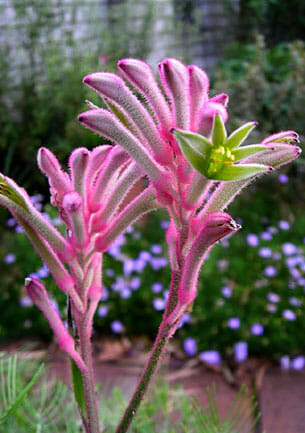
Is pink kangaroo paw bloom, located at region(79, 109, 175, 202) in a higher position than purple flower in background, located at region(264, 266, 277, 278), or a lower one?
higher

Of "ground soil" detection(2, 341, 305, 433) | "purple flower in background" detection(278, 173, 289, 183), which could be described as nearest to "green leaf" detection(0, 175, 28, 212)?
"ground soil" detection(2, 341, 305, 433)

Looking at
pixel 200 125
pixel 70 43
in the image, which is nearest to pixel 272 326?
pixel 200 125

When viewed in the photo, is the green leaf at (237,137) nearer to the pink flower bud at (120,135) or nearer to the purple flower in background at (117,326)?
the pink flower bud at (120,135)

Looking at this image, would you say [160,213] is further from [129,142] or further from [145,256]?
[129,142]

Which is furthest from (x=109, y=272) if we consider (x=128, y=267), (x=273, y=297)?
(x=273, y=297)

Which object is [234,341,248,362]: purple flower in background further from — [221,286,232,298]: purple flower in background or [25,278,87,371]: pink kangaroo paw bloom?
[25,278,87,371]: pink kangaroo paw bloom

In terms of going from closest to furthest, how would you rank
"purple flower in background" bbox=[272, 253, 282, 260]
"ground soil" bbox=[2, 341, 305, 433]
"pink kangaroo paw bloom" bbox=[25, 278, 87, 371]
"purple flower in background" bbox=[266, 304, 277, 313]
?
"pink kangaroo paw bloom" bbox=[25, 278, 87, 371], "ground soil" bbox=[2, 341, 305, 433], "purple flower in background" bbox=[266, 304, 277, 313], "purple flower in background" bbox=[272, 253, 282, 260]
